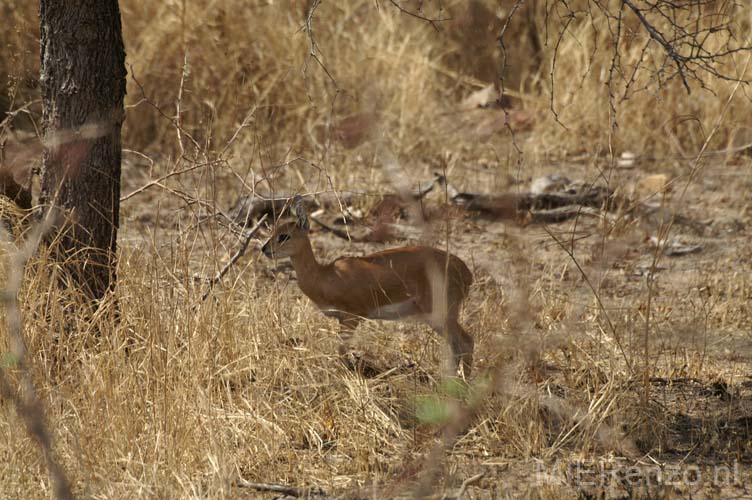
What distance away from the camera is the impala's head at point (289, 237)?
203 inches

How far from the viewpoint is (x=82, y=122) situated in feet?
15.2

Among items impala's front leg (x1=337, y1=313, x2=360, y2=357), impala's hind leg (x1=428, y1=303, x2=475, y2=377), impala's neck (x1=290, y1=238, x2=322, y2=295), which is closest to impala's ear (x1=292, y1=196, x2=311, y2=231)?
impala's neck (x1=290, y1=238, x2=322, y2=295)

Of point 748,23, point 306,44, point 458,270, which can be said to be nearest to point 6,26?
point 306,44

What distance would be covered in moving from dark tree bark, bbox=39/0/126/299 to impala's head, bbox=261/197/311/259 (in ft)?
2.65

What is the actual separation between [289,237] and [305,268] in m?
0.18

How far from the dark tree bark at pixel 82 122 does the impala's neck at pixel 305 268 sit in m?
0.97

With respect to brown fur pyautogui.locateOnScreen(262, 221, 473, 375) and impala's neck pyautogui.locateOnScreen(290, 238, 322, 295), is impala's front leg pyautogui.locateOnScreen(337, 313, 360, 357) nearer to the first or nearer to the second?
brown fur pyautogui.locateOnScreen(262, 221, 473, 375)

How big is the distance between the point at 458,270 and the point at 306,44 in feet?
15.4

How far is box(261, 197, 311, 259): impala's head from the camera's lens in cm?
516

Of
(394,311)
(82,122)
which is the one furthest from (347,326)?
(82,122)

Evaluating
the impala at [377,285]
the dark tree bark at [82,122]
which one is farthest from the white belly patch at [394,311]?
the dark tree bark at [82,122]

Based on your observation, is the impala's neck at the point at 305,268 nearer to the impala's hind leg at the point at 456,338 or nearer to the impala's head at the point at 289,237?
the impala's head at the point at 289,237

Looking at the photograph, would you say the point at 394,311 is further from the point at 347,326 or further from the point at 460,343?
the point at 460,343

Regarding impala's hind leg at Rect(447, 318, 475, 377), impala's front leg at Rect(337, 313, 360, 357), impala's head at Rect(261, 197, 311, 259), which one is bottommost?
impala's front leg at Rect(337, 313, 360, 357)
